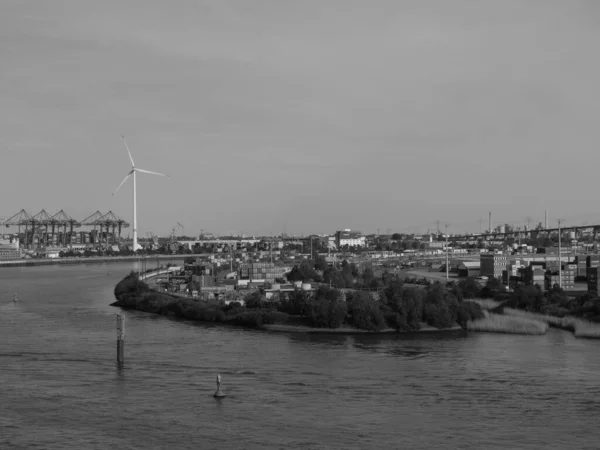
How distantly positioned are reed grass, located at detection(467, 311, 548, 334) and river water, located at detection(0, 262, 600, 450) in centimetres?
37

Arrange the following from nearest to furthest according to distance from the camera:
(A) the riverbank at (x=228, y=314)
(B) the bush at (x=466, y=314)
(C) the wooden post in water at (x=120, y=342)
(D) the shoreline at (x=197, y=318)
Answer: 1. (C) the wooden post in water at (x=120, y=342)
2. (D) the shoreline at (x=197, y=318)
3. (A) the riverbank at (x=228, y=314)
4. (B) the bush at (x=466, y=314)

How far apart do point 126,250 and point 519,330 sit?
Result: 1390 inches

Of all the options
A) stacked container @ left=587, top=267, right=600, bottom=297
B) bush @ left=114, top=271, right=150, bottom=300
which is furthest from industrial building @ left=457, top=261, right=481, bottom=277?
bush @ left=114, top=271, right=150, bottom=300

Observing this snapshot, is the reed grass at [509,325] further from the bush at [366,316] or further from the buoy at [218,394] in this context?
the buoy at [218,394]

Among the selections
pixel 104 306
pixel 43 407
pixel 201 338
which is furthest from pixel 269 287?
pixel 43 407

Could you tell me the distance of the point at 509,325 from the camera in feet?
31.7

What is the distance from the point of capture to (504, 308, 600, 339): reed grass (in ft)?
30.3

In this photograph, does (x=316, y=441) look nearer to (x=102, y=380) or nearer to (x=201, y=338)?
(x=102, y=380)

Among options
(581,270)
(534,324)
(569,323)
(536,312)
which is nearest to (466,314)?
(534,324)

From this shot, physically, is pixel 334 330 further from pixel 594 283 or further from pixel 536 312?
pixel 594 283

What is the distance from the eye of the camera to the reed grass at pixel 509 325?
9.48 metres

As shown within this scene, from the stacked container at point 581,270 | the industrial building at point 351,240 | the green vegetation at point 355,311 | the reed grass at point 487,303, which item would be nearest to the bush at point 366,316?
the green vegetation at point 355,311

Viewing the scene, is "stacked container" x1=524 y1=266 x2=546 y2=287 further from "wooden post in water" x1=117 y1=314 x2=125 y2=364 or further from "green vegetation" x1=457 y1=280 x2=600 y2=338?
"wooden post in water" x1=117 y1=314 x2=125 y2=364

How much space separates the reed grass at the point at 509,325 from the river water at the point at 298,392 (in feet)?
1.23
